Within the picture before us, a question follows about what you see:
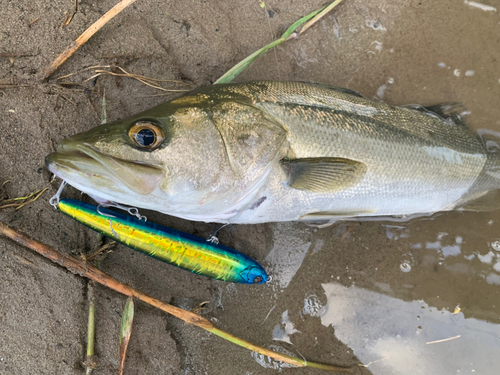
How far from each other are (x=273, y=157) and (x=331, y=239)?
1.35 metres

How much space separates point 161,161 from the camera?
6.13 feet

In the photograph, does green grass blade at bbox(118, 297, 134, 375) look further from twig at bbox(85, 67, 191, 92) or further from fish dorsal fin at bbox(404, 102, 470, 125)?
fish dorsal fin at bbox(404, 102, 470, 125)

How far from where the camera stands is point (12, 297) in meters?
2.54

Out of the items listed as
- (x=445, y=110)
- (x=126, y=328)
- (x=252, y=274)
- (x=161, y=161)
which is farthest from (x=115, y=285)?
(x=445, y=110)

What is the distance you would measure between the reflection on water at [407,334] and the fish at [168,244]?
1.00 meters

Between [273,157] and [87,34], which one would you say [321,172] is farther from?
[87,34]

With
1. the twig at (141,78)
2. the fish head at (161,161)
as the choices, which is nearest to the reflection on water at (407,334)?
the fish head at (161,161)

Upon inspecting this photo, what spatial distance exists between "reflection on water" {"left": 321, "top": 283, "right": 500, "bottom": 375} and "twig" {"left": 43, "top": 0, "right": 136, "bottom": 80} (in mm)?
3125

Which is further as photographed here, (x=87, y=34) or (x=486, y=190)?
(x=486, y=190)

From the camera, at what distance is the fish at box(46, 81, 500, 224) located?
187 centimetres

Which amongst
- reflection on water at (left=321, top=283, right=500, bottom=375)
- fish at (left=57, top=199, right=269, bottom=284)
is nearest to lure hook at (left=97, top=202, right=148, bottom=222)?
fish at (left=57, top=199, right=269, bottom=284)

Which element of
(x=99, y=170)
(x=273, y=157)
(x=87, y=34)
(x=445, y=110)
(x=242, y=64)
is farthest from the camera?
(x=445, y=110)

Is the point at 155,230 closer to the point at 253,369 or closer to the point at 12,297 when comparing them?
the point at 12,297

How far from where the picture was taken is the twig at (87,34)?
261 centimetres
